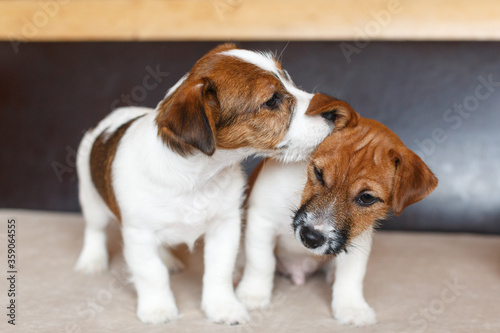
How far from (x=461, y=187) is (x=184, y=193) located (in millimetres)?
2162

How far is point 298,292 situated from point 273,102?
1.03m

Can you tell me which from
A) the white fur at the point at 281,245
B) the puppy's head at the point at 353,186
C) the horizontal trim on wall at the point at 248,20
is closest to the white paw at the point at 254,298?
the white fur at the point at 281,245

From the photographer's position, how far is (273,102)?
220 cm

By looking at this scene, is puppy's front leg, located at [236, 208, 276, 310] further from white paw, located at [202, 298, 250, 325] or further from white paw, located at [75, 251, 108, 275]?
white paw, located at [75, 251, 108, 275]

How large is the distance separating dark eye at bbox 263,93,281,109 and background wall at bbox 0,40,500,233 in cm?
159

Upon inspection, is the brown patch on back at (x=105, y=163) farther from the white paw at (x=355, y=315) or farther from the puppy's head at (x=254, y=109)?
the white paw at (x=355, y=315)

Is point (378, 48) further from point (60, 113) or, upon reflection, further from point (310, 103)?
point (60, 113)

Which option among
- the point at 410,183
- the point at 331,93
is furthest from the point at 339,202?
the point at 331,93

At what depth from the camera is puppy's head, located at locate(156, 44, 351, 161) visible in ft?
7.07

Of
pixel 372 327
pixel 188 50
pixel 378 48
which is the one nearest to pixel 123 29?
pixel 188 50

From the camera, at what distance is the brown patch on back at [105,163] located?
254cm

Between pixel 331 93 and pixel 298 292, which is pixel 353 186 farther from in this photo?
pixel 331 93

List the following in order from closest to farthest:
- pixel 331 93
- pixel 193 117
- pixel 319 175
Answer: pixel 193 117
pixel 319 175
pixel 331 93

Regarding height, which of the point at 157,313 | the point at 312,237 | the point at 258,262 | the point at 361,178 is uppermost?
the point at 361,178
